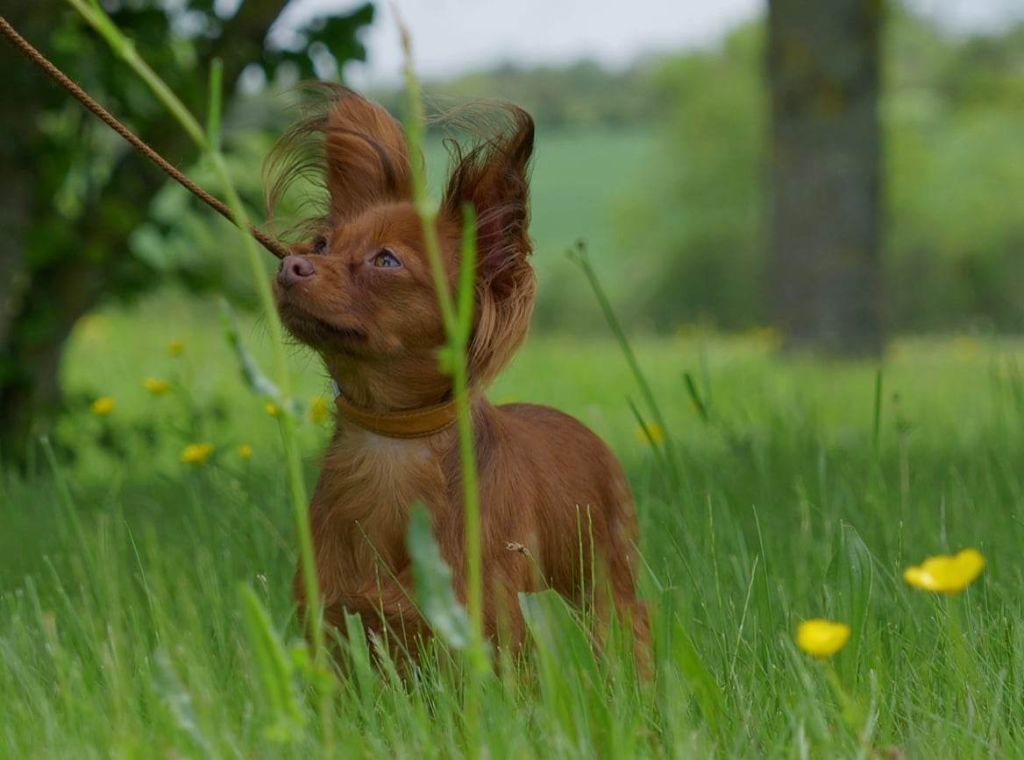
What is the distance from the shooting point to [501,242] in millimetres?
2424

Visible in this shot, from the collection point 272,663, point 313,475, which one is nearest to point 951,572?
point 272,663

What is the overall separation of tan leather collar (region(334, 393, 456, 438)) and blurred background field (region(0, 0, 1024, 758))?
0.98 feet

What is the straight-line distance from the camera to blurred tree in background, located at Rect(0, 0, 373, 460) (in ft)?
14.2

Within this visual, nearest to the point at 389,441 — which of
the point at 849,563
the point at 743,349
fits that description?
the point at 849,563

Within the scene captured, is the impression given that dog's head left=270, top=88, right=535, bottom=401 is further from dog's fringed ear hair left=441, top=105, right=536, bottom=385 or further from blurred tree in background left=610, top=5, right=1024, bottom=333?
blurred tree in background left=610, top=5, right=1024, bottom=333

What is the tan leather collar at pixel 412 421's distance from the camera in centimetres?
240

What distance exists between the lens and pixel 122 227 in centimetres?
461

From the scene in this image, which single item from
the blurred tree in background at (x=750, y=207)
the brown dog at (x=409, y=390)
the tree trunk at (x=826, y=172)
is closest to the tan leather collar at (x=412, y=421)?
the brown dog at (x=409, y=390)

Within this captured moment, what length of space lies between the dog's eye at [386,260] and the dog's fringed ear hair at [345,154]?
0.73 ft

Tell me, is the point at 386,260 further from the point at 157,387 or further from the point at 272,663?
the point at 157,387

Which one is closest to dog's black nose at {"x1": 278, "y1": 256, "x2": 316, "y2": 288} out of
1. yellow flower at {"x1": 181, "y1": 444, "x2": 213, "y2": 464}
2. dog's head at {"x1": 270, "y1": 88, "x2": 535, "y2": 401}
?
dog's head at {"x1": 270, "y1": 88, "x2": 535, "y2": 401}

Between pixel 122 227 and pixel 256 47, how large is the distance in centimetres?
74

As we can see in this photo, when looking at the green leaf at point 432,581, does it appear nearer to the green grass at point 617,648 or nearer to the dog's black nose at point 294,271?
the green grass at point 617,648

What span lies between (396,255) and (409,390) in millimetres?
234
